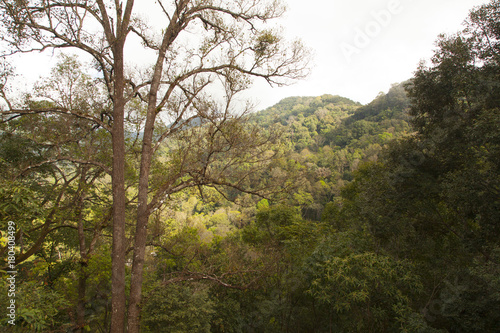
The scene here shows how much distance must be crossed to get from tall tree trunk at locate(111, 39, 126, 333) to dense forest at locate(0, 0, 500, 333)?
6 centimetres

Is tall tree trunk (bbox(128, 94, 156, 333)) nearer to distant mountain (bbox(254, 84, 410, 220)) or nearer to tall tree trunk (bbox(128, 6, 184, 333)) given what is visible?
tall tree trunk (bbox(128, 6, 184, 333))

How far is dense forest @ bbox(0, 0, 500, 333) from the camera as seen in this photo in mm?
4469

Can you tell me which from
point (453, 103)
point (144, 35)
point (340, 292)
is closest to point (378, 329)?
point (340, 292)

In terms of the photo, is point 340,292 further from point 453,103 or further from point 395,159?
point 453,103

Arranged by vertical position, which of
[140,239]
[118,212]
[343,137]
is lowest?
[140,239]

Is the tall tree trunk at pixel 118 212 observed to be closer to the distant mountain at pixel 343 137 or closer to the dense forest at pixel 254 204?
the dense forest at pixel 254 204

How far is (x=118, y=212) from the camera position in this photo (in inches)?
155

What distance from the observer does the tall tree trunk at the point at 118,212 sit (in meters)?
3.76

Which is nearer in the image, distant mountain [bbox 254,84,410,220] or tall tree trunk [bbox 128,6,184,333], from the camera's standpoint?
tall tree trunk [bbox 128,6,184,333]

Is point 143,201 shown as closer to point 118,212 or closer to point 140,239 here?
point 118,212

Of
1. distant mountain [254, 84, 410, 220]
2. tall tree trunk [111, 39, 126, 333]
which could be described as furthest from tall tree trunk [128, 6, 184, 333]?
distant mountain [254, 84, 410, 220]

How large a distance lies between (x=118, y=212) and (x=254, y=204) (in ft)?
8.25

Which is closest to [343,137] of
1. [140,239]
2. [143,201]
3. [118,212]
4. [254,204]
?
[254,204]

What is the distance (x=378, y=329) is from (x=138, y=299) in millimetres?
5584
